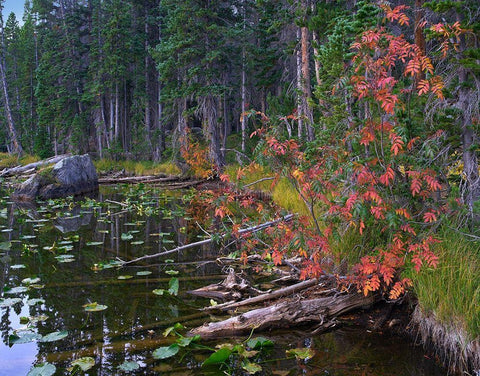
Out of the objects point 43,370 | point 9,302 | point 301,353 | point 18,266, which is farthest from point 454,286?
point 18,266

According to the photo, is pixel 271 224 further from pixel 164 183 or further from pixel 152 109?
pixel 152 109

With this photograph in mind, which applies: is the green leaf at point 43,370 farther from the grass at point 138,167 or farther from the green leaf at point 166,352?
the grass at point 138,167

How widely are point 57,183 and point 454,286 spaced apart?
1630 centimetres

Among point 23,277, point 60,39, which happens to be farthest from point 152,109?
point 23,277

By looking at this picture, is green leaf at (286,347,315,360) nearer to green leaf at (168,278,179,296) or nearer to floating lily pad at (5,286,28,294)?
green leaf at (168,278,179,296)

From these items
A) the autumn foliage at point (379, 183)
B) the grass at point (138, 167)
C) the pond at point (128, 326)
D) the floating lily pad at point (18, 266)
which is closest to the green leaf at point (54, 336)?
the pond at point (128, 326)

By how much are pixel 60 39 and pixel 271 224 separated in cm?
3226

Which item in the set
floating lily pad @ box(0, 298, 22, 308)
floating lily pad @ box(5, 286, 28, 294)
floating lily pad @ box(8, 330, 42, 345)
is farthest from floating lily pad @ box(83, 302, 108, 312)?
floating lily pad @ box(5, 286, 28, 294)

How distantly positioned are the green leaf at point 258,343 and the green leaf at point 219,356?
319mm

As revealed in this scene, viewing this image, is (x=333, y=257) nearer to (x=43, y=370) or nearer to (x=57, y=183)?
(x=43, y=370)

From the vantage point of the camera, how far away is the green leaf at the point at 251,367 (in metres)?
3.70

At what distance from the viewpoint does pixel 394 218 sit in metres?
3.98

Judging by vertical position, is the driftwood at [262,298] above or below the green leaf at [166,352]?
below

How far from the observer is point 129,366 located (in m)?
3.70
